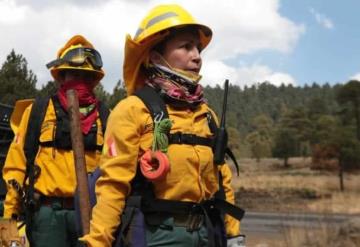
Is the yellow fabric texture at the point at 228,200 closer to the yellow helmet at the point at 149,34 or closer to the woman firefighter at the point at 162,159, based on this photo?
the woman firefighter at the point at 162,159

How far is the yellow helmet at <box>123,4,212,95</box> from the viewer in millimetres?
3012

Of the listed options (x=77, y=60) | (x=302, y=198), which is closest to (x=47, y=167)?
(x=77, y=60)

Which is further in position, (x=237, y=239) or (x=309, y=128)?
(x=309, y=128)

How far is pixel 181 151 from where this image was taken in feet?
9.24

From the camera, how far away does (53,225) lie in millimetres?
4273

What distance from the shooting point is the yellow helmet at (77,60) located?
15.1 feet

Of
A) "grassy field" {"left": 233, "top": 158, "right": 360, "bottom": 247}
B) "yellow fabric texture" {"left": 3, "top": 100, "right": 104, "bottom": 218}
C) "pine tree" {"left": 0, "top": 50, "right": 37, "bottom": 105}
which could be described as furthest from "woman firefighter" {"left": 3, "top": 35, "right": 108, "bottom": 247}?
"pine tree" {"left": 0, "top": 50, "right": 37, "bottom": 105}

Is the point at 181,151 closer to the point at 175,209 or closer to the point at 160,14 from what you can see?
the point at 175,209

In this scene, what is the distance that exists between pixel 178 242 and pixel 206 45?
3.59 ft

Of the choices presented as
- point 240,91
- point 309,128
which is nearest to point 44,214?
point 309,128

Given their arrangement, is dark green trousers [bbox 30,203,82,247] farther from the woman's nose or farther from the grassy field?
the grassy field

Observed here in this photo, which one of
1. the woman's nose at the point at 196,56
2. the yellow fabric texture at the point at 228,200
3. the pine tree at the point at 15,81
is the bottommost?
the yellow fabric texture at the point at 228,200

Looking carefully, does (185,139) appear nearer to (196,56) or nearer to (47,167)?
(196,56)

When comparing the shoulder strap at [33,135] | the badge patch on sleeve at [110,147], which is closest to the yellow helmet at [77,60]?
the shoulder strap at [33,135]
